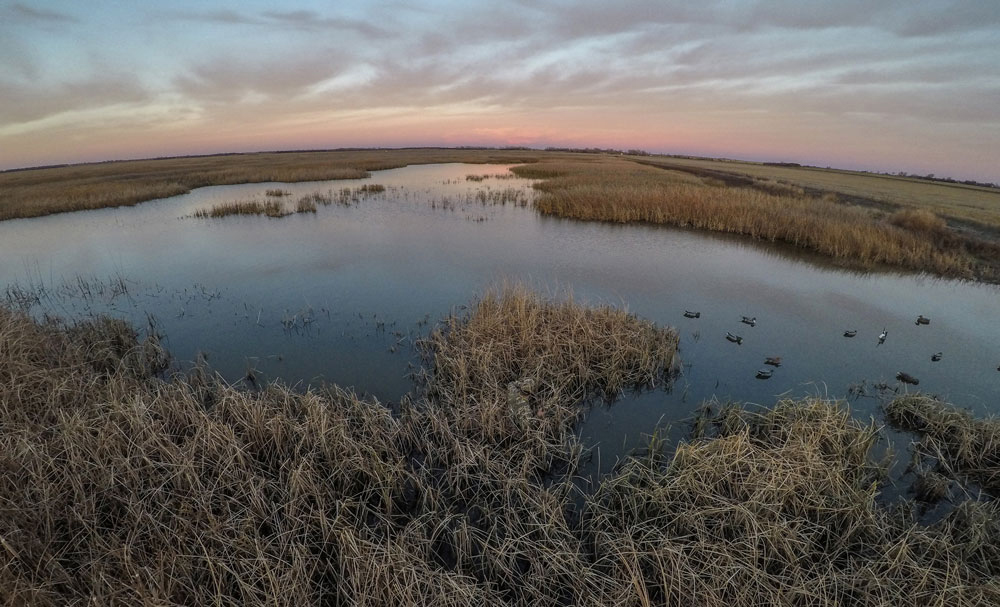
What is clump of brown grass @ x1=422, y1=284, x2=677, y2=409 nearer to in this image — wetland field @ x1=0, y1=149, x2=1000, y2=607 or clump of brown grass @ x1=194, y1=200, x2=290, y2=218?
wetland field @ x1=0, y1=149, x2=1000, y2=607

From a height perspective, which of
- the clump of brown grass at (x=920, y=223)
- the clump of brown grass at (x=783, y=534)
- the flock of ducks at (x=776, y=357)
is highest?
the clump of brown grass at (x=920, y=223)

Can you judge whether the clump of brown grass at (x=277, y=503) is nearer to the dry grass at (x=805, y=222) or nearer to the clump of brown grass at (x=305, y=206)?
the dry grass at (x=805, y=222)

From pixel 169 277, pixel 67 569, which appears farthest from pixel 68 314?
pixel 67 569

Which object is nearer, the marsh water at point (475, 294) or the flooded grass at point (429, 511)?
the flooded grass at point (429, 511)

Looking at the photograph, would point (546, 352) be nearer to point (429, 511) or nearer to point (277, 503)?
point (429, 511)

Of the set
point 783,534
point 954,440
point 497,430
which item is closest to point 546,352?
point 497,430

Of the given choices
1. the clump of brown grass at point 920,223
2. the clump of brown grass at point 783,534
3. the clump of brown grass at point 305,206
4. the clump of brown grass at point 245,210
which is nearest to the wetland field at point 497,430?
the clump of brown grass at point 783,534
